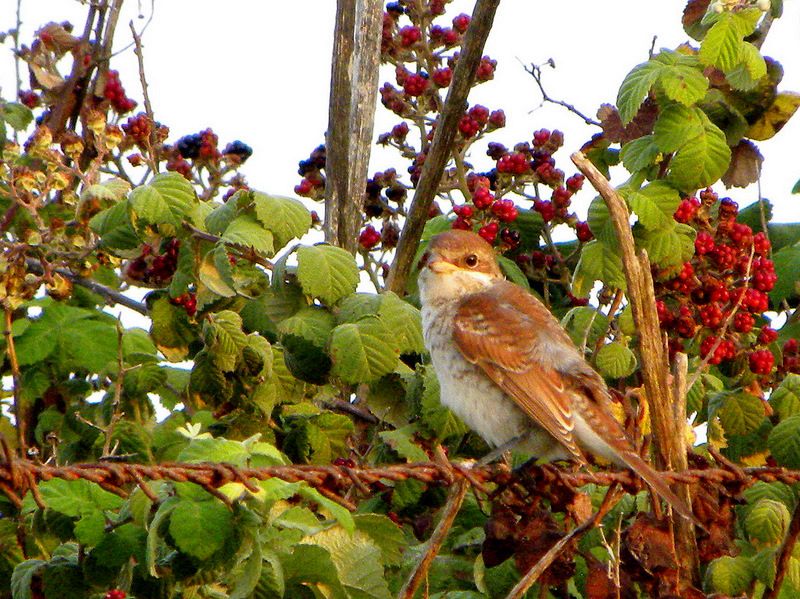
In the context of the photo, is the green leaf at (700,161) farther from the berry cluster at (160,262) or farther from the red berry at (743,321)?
the berry cluster at (160,262)

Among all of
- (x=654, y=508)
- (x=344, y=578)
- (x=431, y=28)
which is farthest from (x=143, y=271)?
(x=654, y=508)

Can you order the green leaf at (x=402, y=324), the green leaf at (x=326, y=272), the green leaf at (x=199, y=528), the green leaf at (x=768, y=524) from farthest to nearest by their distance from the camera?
the green leaf at (x=402, y=324) < the green leaf at (x=326, y=272) < the green leaf at (x=768, y=524) < the green leaf at (x=199, y=528)

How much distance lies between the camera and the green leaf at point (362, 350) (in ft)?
14.6

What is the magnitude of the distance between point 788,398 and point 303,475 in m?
2.31

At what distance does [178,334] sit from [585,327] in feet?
5.23

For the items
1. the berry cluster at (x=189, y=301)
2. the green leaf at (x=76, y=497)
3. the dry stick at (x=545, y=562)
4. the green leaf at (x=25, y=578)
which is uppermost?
the berry cluster at (x=189, y=301)

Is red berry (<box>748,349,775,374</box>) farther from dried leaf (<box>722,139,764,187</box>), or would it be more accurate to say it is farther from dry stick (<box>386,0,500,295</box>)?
dry stick (<box>386,0,500,295</box>)

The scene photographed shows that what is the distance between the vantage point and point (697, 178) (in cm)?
471

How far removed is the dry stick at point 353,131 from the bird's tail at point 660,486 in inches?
82.4

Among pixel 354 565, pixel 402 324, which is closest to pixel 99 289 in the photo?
pixel 402 324

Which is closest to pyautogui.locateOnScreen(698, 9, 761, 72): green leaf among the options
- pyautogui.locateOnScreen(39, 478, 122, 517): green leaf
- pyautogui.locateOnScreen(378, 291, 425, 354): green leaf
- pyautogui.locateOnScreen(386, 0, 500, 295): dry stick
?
pyautogui.locateOnScreen(386, 0, 500, 295): dry stick

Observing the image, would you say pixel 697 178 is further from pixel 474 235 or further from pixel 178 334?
pixel 178 334

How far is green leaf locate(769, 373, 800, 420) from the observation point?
15.4ft

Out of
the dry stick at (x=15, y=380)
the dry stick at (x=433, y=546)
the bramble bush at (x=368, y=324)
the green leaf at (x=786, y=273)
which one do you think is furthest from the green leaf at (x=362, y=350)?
the green leaf at (x=786, y=273)
